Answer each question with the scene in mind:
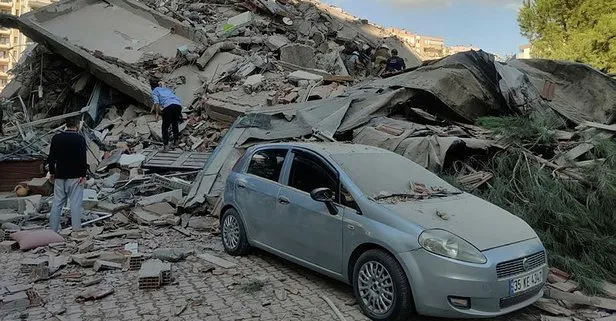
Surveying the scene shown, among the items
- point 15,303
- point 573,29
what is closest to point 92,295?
point 15,303

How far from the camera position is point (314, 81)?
12586mm

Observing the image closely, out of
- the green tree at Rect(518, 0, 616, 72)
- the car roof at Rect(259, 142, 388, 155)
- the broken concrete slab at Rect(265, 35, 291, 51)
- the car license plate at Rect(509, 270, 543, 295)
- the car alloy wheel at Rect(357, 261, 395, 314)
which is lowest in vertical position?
the car alloy wheel at Rect(357, 261, 395, 314)

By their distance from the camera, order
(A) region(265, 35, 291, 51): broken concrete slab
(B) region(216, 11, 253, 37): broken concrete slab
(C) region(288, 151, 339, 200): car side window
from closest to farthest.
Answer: (C) region(288, 151, 339, 200): car side window, (A) region(265, 35, 291, 51): broken concrete slab, (B) region(216, 11, 253, 37): broken concrete slab

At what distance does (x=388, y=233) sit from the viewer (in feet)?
14.0

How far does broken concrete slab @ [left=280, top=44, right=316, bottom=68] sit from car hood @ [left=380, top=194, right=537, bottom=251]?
1133 cm

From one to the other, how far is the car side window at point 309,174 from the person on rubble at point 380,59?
37.0 ft

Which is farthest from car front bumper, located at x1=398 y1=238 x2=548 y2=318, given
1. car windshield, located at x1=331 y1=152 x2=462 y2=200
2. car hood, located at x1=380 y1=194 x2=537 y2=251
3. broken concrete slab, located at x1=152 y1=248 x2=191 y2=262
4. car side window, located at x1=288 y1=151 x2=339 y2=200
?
broken concrete slab, located at x1=152 y1=248 x2=191 y2=262

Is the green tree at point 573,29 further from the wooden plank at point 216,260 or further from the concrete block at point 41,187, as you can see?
the concrete block at point 41,187

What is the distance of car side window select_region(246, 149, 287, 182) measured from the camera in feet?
18.9

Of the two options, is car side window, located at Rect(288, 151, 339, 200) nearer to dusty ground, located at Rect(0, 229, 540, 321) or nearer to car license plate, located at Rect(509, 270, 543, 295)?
dusty ground, located at Rect(0, 229, 540, 321)

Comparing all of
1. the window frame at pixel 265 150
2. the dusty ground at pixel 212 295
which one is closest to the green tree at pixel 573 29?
the window frame at pixel 265 150

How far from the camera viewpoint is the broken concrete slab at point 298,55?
15.5 m

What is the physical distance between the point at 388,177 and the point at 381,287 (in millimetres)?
1311

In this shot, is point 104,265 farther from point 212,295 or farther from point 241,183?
point 241,183
